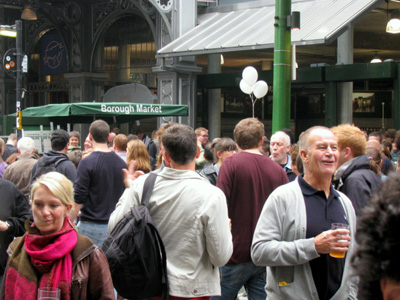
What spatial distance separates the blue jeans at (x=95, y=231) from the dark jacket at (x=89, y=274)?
322 centimetres

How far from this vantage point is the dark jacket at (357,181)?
4.33 meters

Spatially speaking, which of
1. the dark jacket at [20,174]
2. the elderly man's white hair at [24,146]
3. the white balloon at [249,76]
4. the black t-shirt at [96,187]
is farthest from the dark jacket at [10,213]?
the white balloon at [249,76]

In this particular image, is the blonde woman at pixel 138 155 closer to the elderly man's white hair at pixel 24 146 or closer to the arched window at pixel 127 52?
the elderly man's white hair at pixel 24 146

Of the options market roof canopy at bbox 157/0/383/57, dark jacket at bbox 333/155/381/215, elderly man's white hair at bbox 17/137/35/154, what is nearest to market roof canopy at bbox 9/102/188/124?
market roof canopy at bbox 157/0/383/57

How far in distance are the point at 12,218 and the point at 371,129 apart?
20.7 meters

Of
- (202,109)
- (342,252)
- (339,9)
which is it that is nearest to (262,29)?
(339,9)

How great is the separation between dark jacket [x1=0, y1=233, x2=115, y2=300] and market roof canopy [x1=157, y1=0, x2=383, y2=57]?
35.4 ft

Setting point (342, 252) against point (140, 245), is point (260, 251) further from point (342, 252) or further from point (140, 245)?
point (140, 245)

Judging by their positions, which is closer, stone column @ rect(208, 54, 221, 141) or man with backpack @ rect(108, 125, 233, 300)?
man with backpack @ rect(108, 125, 233, 300)

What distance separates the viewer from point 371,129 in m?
23.7

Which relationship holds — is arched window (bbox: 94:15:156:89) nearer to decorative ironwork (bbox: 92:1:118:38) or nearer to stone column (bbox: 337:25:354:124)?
decorative ironwork (bbox: 92:1:118:38)

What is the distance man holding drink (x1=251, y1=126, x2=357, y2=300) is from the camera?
3420 mm

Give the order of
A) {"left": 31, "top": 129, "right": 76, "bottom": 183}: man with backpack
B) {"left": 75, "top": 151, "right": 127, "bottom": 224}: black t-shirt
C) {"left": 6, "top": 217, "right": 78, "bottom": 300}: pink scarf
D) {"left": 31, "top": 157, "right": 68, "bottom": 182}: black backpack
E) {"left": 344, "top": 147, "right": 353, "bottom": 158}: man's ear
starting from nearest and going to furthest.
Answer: {"left": 6, "top": 217, "right": 78, "bottom": 300}: pink scarf
{"left": 344, "top": 147, "right": 353, "bottom": 158}: man's ear
{"left": 75, "top": 151, "right": 127, "bottom": 224}: black t-shirt
{"left": 31, "top": 157, "right": 68, "bottom": 182}: black backpack
{"left": 31, "top": 129, "right": 76, "bottom": 183}: man with backpack

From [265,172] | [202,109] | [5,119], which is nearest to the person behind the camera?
[265,172]
